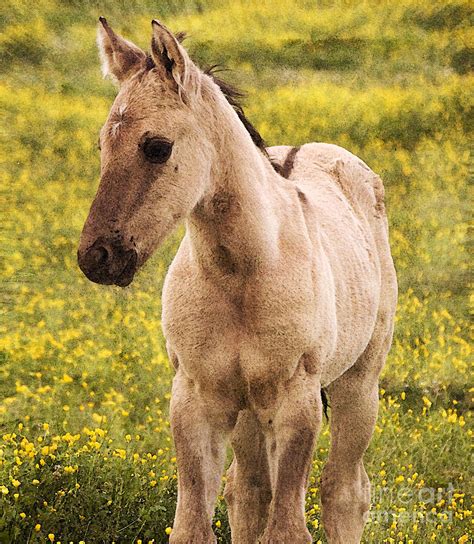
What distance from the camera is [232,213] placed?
15.2 feet

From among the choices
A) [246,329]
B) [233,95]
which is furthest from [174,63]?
[246,329]

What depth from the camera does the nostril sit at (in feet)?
13.4

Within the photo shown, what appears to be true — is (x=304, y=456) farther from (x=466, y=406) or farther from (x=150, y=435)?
(x=466, y=406)

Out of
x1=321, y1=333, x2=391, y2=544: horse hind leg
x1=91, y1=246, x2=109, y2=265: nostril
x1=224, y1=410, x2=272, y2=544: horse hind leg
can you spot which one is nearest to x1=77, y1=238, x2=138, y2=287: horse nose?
x1=91, y1=246, x2=109, y2=265: nostril

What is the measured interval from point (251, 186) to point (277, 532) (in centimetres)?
140

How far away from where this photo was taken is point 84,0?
21328 millimetres

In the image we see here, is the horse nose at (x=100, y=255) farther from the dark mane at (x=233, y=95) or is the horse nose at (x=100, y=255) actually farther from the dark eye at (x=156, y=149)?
the dark mane at (x=233, y=95)

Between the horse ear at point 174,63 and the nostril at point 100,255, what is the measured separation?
679 millimetres

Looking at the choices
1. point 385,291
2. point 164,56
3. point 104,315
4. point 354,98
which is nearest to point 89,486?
point 385,291

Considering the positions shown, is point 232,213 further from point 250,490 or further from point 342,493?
point 342,493

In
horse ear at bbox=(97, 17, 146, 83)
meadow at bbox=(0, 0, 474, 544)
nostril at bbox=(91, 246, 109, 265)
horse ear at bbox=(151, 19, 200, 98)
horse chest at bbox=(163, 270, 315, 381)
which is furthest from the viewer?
meadow at bbox=(0, 0, 474, 544)

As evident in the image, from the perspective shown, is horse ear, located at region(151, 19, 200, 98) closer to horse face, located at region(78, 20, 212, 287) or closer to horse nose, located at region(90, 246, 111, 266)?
horse face, located at region(78, 20, 212, 287)

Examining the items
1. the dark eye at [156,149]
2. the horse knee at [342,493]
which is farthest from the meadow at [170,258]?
the dark eye at [156,149]

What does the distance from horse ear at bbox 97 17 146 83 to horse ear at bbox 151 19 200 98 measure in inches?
6.6
